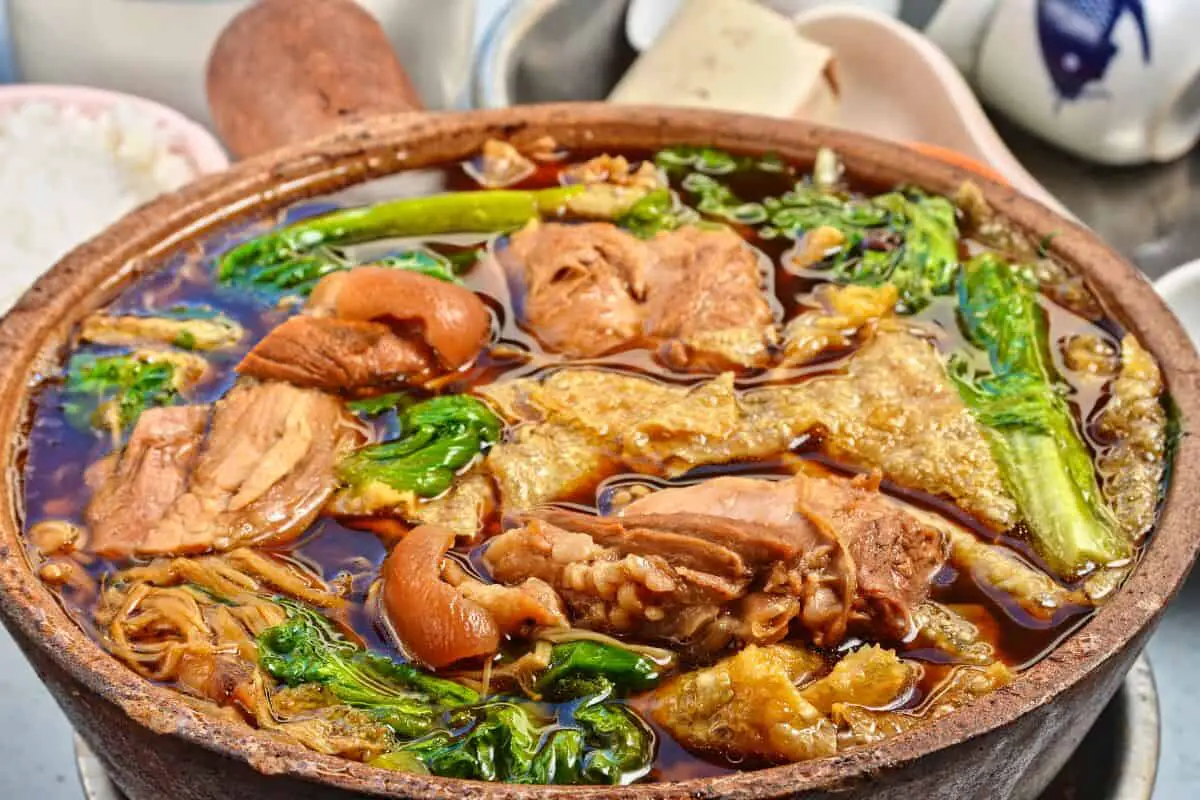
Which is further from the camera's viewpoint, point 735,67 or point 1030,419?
point 735,67

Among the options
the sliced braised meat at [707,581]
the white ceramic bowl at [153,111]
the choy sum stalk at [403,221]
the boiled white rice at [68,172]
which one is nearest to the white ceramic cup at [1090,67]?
the choy sum stalk at [403,221]

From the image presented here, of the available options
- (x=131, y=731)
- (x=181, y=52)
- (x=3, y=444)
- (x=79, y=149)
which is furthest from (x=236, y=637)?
(x=181, y=52)

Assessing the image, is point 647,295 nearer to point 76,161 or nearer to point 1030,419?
point 1030,419

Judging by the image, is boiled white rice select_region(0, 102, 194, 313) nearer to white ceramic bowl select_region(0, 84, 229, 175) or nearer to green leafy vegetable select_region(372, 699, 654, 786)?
white ceramic bowl select_region(0, 84, 229, 175)

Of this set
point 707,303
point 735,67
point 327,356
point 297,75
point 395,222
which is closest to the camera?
point 327,356

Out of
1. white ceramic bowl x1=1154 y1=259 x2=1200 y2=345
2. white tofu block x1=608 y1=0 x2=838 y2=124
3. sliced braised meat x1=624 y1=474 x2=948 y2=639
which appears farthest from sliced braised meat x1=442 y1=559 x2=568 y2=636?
white tofu block x1=608 y1=0 x2=838 y2=124

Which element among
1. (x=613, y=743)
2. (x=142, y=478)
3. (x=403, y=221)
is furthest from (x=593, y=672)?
(x=403, y=221)

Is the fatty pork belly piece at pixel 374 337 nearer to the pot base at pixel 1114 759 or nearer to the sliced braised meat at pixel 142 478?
the sliced braised meat at pixel 142 478
